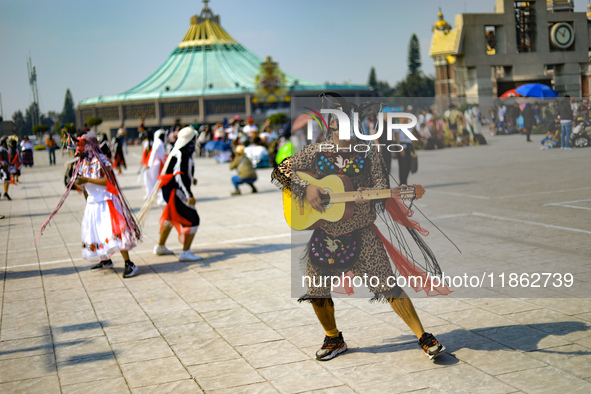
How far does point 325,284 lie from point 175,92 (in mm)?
79238

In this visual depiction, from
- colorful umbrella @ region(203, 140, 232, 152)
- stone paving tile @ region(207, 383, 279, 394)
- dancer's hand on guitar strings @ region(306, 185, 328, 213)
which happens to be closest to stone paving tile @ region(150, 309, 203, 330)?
stone paving tile @ region(207, 383, 279, 394)

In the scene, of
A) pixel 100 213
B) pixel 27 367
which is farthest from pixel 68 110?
pixel 27 367

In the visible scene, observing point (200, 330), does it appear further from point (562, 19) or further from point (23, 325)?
point (562, 19)

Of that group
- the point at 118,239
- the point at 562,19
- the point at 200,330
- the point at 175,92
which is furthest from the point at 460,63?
the point at 175,92

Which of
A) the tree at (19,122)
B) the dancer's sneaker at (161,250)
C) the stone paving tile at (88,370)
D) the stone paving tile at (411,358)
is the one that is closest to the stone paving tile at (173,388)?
the stone paving tile at (88,370)

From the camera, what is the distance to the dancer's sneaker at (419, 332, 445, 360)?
13.9ft

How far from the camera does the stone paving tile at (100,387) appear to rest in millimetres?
4125

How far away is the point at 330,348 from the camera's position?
14.8 ft

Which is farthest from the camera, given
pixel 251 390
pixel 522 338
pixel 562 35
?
pixel 562 35

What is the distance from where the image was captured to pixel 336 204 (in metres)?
4.32

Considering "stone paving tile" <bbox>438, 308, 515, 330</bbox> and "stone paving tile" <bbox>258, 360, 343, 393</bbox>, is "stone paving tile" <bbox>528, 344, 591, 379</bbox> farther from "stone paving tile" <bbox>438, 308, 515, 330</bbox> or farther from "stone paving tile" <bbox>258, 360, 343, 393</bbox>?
"stone paving tile" <bbox>258, 360, 343, 393</bbox>

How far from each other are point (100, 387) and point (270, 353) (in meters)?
1.24

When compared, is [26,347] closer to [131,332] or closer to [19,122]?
[131,332]

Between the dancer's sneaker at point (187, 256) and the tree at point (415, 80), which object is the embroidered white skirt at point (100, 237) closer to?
the dancer's sneaker at point (187, 256)
